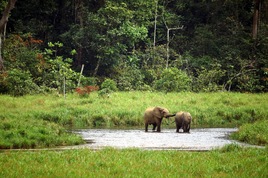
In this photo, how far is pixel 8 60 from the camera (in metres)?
35.7

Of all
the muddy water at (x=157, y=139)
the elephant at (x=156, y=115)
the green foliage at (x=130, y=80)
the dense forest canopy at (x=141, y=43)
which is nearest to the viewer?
the muddy water at (x=157, y=139)

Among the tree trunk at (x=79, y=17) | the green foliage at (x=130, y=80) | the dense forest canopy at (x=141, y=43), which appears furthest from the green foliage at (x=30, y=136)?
the tree trunk at (x=79, y=17)

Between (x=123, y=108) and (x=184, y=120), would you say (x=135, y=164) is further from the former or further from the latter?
(x=123, y=108)

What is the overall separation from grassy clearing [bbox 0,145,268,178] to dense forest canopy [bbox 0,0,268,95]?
19.7 meters

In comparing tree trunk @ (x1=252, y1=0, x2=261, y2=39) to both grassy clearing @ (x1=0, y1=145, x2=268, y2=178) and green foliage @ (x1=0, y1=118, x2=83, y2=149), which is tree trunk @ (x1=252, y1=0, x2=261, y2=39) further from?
grassy clearing @ (x1=0, y1=145, x2=268, y2=178)

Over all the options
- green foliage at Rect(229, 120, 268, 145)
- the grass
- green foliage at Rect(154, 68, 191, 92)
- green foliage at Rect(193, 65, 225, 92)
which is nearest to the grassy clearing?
green foliage at Rect(229, 120, 268, 145)

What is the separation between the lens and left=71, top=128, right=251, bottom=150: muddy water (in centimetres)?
1764

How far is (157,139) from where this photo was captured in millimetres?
19859

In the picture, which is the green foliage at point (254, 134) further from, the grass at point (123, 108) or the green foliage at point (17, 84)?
the green foliage at point (17, 84)

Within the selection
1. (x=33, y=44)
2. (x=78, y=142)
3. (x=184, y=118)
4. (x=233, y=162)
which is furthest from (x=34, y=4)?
(x=233, y=162)

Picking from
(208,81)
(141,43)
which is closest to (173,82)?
(208,81)

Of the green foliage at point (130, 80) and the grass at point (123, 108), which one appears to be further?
the green foliage at point (130, 80)

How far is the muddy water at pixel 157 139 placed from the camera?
57.9 ft

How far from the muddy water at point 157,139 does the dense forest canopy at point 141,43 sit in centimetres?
1180
